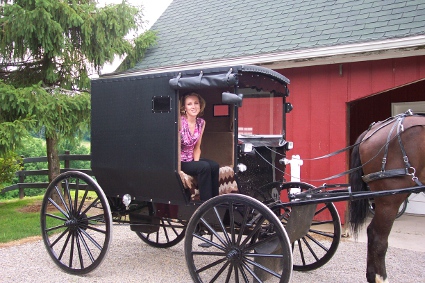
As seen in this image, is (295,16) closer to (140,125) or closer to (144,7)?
(144,7)

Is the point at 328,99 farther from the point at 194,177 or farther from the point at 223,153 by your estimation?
the point at 194,177

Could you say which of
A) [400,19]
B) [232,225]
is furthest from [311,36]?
[232,225]

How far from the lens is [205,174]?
459 cm

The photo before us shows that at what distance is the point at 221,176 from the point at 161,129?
91cm

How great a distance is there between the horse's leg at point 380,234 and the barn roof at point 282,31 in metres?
2.92

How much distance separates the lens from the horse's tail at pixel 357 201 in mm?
4863

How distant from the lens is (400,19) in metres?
7.18

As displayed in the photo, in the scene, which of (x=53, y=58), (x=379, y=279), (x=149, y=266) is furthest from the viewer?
(x=53, y=58)

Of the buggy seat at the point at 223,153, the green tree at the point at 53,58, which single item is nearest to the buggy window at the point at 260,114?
the buggy seat at the point at 223,153

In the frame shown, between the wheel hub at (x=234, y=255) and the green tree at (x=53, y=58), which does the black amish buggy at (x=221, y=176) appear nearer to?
the wheel hub at (x=234, y=255)

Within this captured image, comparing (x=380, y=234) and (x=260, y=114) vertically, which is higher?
(x=260, y=114)

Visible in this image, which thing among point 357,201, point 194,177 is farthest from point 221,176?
point 357,201

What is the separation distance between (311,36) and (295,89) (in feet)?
3.18

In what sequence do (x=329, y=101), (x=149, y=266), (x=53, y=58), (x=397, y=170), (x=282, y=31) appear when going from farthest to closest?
(x=53, y=58) < (x=282, y=31) < (x=329, y=101) < (x=149, y=266) < (x=397, y=170)
